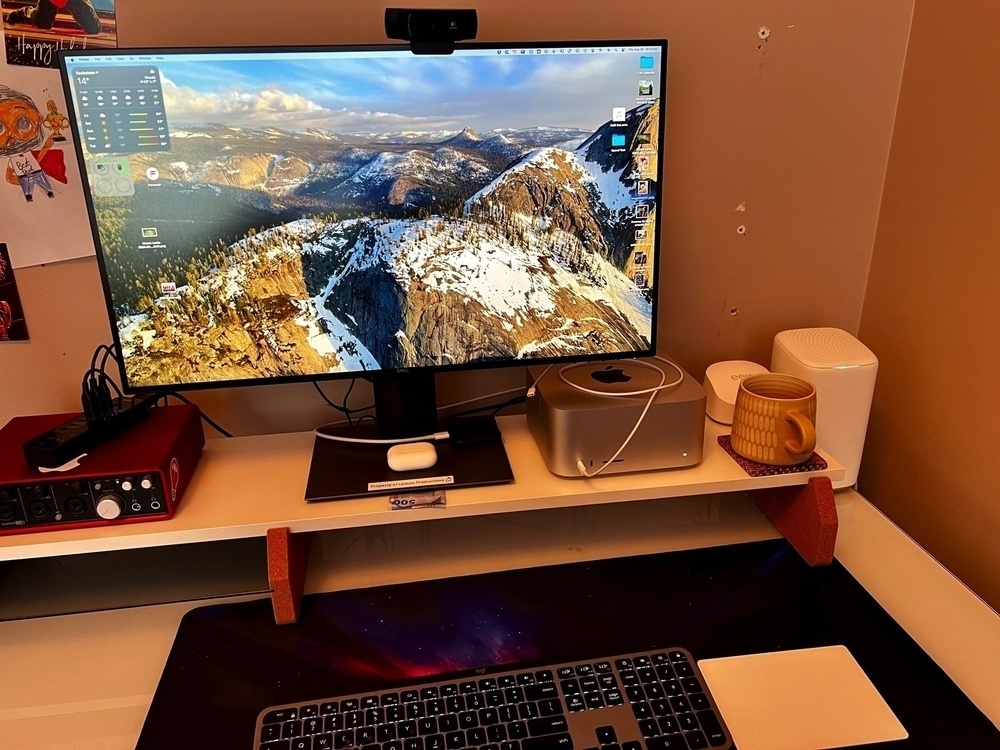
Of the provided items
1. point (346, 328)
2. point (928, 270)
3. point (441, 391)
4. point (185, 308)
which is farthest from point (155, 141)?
point (928, 270)

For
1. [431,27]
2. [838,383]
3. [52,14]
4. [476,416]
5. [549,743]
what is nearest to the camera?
[549,743]

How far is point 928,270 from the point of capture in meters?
1.06

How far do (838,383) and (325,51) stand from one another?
2.58 feet

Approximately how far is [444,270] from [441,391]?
0.30m

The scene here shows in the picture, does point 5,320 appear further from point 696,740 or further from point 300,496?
point 696,740

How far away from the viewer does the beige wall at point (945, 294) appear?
0.95 meters

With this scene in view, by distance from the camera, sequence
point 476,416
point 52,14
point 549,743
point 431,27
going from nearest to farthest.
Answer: point 549,743
point 431,27
point 52,14
point 476,416

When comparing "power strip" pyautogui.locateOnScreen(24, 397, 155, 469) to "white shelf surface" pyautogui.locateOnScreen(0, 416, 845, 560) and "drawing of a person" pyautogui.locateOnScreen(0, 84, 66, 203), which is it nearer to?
"white shelf surface" pyautogui.locateOnScreen(0, 416, 845, 560)

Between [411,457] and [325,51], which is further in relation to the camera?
[411,457]

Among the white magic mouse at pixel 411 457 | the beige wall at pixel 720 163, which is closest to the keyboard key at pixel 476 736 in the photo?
the white magic mouse at pixel 411 457

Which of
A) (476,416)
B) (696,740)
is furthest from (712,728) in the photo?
(476,416)

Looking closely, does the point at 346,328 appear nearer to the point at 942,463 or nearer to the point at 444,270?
the point at 444,270

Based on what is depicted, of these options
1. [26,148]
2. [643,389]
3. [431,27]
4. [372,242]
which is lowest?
[643,389]

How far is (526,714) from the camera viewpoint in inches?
28.4
